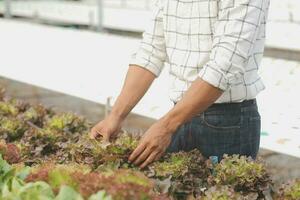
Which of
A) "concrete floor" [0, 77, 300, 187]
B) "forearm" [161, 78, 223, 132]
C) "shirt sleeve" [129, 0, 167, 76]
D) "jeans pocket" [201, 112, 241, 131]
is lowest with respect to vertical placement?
"concrete floor" [0, 77, 300, 187]

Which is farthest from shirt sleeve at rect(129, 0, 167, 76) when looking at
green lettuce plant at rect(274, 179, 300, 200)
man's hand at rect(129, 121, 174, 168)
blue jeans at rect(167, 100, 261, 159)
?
green lettuce plant at rect(274, 179, 300, 200)

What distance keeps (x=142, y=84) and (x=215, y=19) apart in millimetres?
528

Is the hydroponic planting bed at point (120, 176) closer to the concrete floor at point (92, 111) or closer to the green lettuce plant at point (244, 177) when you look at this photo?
the green lettuce plant at point (244, 177)

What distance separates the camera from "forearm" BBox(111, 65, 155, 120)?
9.11ft

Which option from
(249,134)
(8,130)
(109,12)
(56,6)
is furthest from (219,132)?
(56,6)

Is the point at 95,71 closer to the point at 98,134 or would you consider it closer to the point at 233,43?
the point at 98,134

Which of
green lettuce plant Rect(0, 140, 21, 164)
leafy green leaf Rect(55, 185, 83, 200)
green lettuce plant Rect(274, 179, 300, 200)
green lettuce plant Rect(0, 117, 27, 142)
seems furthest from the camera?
green lettuce plant Rect(0, 117, 27, 142)

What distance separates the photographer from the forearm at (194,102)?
2285mm

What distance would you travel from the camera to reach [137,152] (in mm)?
2418

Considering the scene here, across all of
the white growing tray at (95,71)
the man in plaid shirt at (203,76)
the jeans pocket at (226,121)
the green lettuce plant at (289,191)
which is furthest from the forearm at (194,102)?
the white growing tray at (95,71)

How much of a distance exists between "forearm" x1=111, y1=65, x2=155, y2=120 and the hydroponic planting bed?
0.15 metres

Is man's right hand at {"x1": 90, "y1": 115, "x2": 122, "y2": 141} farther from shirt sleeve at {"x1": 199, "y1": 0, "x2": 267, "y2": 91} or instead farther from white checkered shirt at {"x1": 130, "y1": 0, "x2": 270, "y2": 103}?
shirt sleeve at {"x1": 199, "y1": 0, "x2": 267, "y2": 91}

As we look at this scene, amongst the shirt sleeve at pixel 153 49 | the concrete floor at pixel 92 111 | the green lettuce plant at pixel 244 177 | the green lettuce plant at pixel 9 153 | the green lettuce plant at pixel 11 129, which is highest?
the shirt sleeve at pixel 153 49

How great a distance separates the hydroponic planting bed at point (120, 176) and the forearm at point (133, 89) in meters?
0.15
